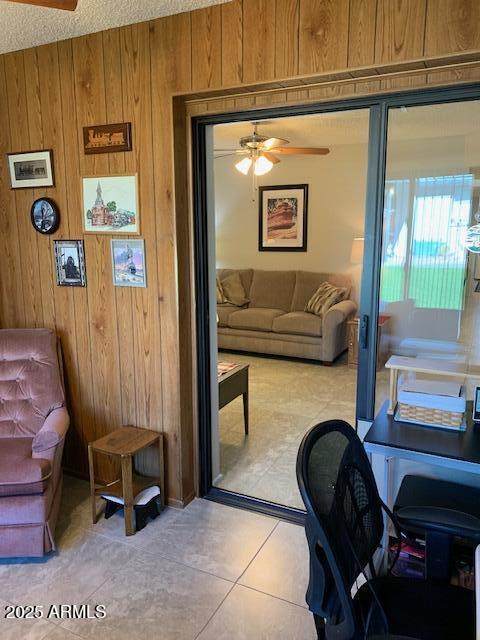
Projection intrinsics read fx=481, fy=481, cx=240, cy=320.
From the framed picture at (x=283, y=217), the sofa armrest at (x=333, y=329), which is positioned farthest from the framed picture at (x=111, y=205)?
the framed picture at (x=283, y=217)

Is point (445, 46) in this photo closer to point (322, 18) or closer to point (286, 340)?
point (322, 18)

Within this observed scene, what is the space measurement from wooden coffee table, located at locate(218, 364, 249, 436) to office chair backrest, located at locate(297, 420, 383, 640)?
170 cm

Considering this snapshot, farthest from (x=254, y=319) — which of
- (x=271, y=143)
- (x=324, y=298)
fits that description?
(x=271, y=143)

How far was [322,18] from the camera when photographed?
6.23 ft

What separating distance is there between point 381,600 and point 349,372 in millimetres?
3746

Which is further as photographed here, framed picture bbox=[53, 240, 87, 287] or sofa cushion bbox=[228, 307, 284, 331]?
sofa cushion bbox=[228, 307, 284, 331]

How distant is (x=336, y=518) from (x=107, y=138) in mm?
2119

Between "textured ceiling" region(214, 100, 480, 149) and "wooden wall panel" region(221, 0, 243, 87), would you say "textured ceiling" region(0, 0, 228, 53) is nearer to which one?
"wooden wall panel" region(221, 0, 243, 87)

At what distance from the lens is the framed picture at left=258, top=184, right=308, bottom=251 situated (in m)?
6.10

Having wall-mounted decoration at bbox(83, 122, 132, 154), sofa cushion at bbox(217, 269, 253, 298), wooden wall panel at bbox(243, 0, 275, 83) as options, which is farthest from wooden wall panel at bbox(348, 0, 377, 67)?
sofa cushion at bbox(217, 269, 253, 298)

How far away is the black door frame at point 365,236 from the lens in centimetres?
201

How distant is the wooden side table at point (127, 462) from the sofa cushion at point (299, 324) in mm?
2999

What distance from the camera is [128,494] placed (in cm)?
235

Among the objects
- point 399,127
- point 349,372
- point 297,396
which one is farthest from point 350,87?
point 349,372
